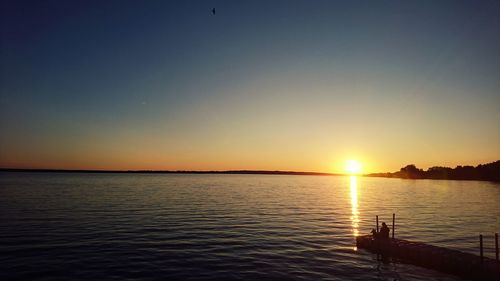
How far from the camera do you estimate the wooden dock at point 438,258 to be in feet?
84.1

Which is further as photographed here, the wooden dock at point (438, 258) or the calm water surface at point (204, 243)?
the calm water surface at point (204, 243)

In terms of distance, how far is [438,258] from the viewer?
28781 millimetres

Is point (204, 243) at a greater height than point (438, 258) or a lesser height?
lesser

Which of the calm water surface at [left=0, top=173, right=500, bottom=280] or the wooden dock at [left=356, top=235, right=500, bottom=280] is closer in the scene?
the wooden dock at [left=356, top=235, right=500, bottom=280]

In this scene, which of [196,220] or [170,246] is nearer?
[170,246]

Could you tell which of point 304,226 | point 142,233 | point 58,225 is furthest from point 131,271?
point 304,226

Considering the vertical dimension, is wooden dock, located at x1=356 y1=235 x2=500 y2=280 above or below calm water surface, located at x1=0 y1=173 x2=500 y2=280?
above

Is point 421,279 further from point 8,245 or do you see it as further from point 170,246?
point 8,245

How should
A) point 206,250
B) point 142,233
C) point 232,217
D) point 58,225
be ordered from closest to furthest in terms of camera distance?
point 206,250
point 142,233
point 58,225
point 232,217

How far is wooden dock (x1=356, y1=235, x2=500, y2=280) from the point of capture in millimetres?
25641

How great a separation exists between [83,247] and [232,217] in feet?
Result: 86.7

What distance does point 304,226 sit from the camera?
49.4 meters

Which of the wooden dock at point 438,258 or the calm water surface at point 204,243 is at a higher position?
the wooden dock at point 438,258

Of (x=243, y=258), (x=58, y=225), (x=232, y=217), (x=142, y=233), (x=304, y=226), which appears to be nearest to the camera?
(x=243, y=258)
